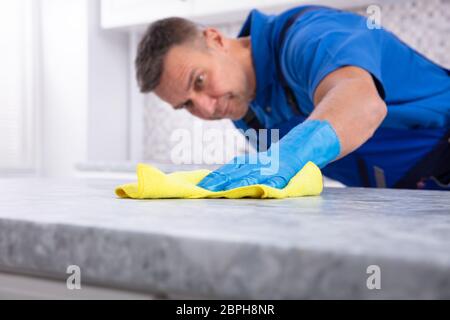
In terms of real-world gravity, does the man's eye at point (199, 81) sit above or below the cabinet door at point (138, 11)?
below

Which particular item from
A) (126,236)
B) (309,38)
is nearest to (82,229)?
(126,236)

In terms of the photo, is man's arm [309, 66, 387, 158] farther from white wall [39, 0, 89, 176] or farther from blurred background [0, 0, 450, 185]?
white wall [39, 0, 89, 176]

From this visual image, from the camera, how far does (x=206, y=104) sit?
1.41 m

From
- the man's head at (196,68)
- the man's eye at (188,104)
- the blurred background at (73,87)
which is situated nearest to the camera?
the man's head at (196,68)

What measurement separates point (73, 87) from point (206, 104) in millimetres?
1453

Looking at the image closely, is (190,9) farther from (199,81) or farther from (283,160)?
(283,160)

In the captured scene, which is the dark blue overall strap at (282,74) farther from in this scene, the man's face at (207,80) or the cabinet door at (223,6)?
the cabinet door at (223,6)

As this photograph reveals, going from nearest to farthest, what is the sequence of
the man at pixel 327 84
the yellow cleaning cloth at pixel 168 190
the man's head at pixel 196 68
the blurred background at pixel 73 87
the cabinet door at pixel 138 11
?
the yellow cleaning cloth at pixel 168 190
the man at pixel 327 84
the man's head at pixel 196 68
the cabinet door at pixel 138 11
the blurred background at pixel 73 87

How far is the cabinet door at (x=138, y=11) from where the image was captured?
241cm

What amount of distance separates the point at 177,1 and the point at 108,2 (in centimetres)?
40

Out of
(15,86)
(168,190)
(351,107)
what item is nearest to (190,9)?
(15,86)

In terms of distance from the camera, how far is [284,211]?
45cm

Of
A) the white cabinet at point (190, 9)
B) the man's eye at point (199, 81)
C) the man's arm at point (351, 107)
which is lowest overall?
the man's arm at point (351, 107)

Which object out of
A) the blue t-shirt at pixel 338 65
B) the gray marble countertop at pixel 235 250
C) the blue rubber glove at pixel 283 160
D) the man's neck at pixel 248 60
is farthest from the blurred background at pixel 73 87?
the gray marble countertop at pixel 235 250
